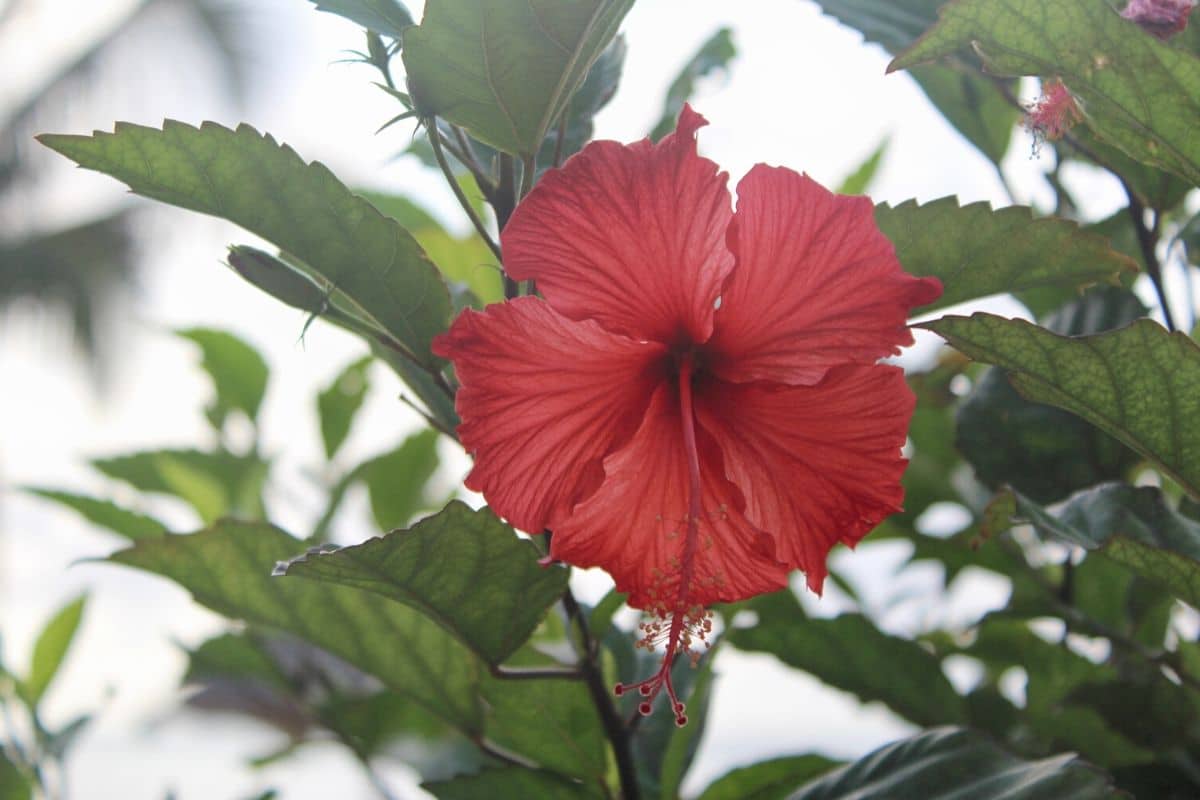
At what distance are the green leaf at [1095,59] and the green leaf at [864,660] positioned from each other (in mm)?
→ 424

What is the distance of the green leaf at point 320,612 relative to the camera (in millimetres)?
695

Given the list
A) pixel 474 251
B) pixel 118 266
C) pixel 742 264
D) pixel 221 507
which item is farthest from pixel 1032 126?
pixel 118 266

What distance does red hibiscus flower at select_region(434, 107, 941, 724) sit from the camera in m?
0.52

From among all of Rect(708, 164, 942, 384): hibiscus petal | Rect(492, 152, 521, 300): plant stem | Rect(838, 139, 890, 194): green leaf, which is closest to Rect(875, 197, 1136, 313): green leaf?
Rect(708, 164, 942, 384): hibiscus petal

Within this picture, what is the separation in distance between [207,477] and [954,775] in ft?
2.78

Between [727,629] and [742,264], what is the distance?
364 mm

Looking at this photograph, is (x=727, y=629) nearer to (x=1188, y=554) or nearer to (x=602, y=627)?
(x=602, y=627)

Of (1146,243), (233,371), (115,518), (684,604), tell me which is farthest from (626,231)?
(233,371)

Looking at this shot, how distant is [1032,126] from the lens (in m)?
0.63

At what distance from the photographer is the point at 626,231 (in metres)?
0.53

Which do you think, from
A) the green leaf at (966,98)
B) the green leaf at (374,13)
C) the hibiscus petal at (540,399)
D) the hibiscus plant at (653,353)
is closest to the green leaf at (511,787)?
the hibiscus plant at (653,353)

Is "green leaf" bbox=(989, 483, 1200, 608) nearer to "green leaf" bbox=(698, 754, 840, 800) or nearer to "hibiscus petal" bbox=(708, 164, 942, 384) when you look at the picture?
"hibiscus petal" bbox=(708, 164, 942, 384)

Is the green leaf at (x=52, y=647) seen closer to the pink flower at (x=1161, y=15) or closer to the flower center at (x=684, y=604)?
the flower center at (x=684, y=604)

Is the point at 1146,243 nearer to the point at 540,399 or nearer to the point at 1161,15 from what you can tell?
the point at 1161,15
